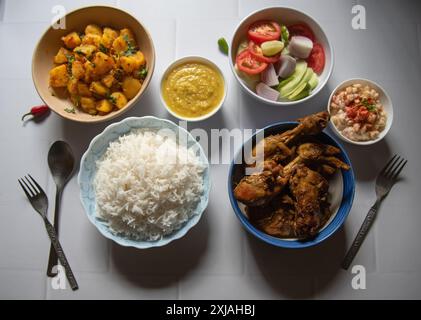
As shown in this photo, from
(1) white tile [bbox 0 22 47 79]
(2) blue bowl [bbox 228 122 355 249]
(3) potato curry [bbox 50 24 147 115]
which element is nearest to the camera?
(2) blue bowl [bbox 228 122 355 249]

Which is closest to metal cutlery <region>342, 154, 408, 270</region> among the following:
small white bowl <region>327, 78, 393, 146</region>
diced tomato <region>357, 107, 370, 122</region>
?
small white bowl <region>327, 78, 393, 146</region>

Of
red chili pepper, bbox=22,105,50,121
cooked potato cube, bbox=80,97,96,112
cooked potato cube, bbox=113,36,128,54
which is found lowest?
red chili pepper, bbox=22,105,50,121

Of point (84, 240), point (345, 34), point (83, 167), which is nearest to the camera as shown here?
point (83, 167)

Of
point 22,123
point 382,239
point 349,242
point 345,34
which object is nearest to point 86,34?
point 22,123

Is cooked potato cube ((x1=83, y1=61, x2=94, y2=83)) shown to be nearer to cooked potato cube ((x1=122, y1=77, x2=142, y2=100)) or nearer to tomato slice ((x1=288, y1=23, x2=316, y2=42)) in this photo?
cooked potato cube ((x1=122, y1=77, x2=142, y2=100))

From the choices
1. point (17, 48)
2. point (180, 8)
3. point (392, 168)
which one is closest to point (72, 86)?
point (17, 48)

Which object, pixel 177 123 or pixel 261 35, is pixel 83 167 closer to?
pixel 177 123
